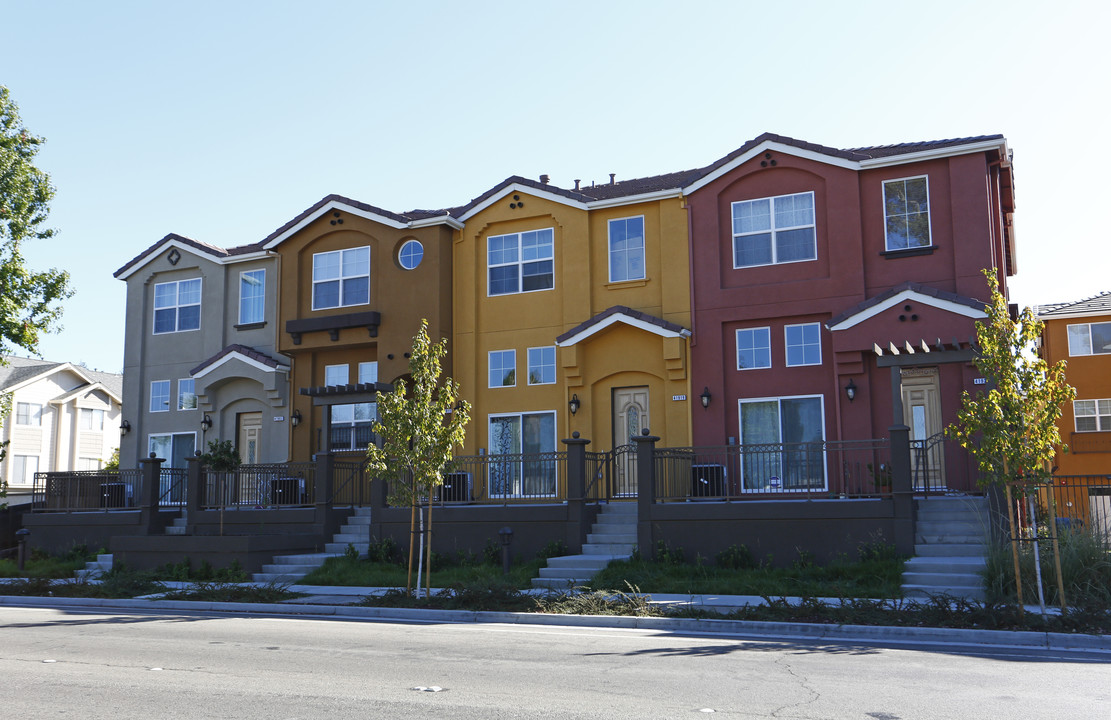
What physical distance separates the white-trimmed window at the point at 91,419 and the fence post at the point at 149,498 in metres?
30.6

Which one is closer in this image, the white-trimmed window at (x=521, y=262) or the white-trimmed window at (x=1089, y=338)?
the white-trimmed window at (x=521, y=262)

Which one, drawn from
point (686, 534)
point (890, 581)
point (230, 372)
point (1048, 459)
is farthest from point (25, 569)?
point (1048, 459)

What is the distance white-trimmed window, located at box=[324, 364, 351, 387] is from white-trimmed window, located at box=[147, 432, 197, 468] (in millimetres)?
4892

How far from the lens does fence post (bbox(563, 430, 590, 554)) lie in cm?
1959

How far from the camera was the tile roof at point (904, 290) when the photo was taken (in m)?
19.8

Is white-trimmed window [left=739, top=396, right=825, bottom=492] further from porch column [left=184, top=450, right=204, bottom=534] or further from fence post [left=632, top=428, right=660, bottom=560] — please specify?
porch column [left=184, top=450, right=204, bottom=534]

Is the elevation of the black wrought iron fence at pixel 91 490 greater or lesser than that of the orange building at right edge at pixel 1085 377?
lesser

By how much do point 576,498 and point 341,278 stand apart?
35.7ft

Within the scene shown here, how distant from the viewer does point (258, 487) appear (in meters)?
24.5

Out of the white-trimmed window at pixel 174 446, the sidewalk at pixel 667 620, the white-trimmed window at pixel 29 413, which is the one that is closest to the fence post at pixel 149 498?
the white-trimmed window at pixel 174 446

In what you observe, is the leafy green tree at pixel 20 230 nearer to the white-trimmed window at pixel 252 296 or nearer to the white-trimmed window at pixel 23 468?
the white-trimmed window at pixel 252 296

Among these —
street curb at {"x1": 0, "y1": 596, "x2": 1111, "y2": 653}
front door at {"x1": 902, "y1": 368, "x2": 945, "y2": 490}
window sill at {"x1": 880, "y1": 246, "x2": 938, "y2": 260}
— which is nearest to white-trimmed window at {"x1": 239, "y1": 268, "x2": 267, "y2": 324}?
street curb at {"x1": 0, "y1": 596, "x2": 1111, "y2": 653}

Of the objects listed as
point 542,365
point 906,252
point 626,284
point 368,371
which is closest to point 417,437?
point 542,365

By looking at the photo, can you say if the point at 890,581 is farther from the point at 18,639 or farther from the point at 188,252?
the point at 188,252
